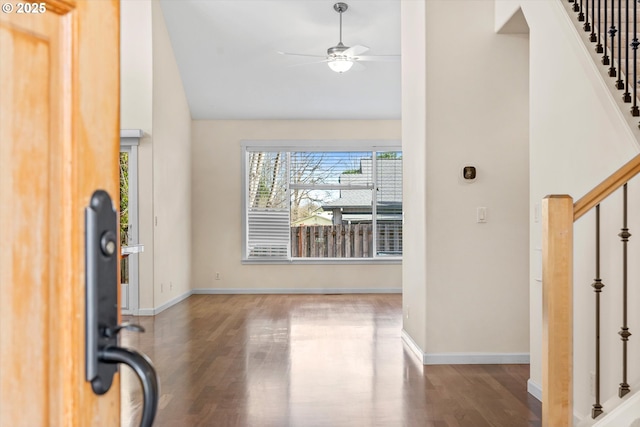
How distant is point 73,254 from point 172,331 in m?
5.55

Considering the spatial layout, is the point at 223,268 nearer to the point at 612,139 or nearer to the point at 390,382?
the point at 390,382

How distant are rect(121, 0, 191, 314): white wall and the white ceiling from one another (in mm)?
432

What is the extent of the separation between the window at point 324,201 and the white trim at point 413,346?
11.6ft

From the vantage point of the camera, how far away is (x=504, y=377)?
13.6ft

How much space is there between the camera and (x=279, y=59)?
7.75 meters

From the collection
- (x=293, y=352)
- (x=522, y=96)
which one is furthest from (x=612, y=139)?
(x=293, y=352)

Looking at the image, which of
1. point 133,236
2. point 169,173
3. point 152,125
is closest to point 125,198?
point 133,236

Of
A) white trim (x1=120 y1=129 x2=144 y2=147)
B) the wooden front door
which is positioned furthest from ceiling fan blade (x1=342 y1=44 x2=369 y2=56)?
the wooden front door

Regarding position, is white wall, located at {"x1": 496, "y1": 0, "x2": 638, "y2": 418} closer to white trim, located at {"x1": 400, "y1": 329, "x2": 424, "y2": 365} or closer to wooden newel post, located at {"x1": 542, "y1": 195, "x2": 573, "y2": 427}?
wooden newel post, located at {"x1": 542, "y1": 195, "x2": 573, "y2": 427}

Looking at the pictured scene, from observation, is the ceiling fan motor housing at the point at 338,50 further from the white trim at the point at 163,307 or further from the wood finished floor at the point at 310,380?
the white trim at the point at 163,307

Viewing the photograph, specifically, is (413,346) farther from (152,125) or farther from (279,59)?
(279,59)

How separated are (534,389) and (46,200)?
12.1ft

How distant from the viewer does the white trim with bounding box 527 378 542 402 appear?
3.57m

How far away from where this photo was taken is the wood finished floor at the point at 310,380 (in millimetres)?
3271
